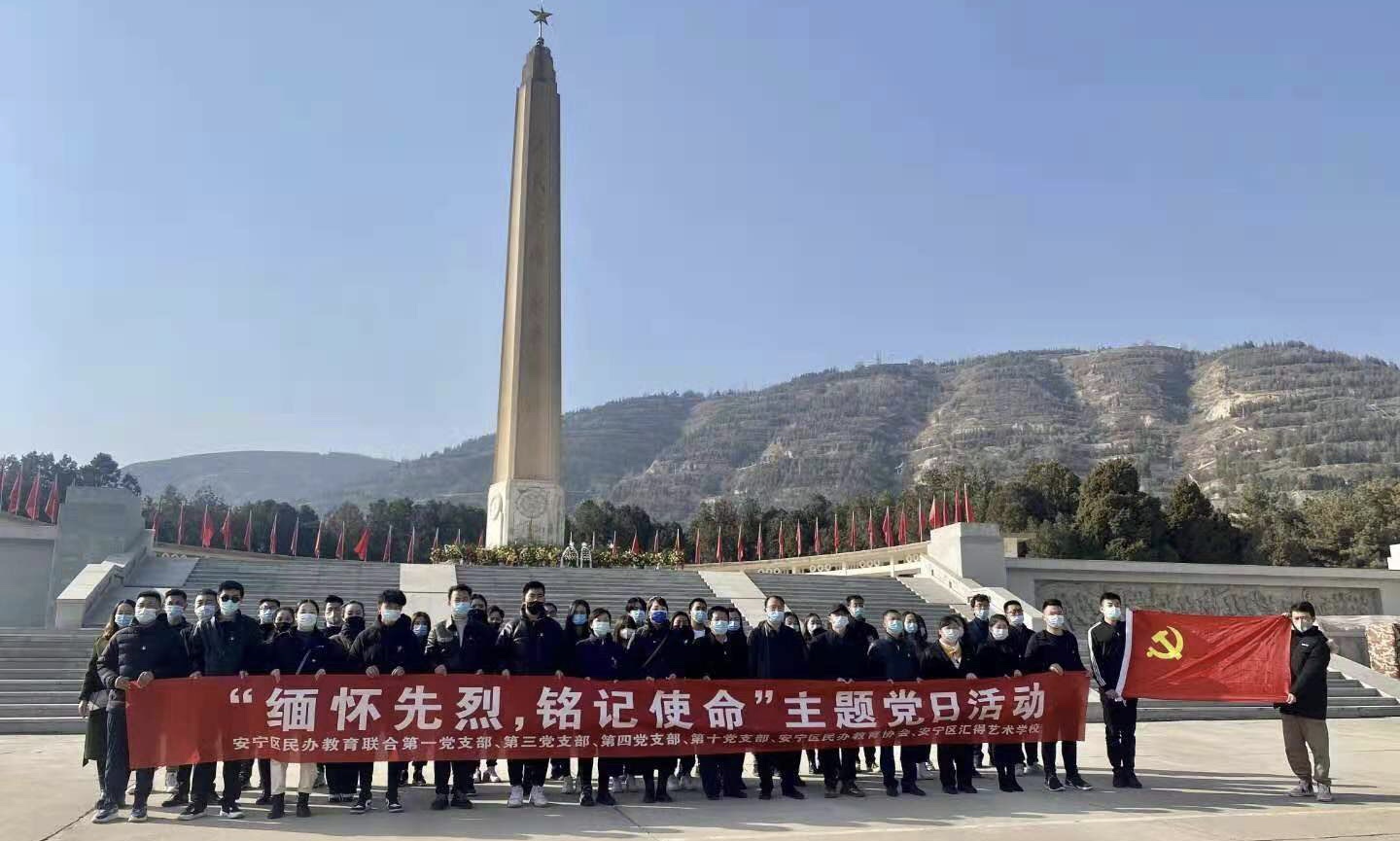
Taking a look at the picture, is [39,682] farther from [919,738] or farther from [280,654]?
[919,738]

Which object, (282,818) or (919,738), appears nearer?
(282,818)

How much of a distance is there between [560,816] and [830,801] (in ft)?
5.57

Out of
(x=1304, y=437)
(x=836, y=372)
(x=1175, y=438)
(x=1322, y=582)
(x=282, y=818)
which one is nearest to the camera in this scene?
(x=282, y=818)

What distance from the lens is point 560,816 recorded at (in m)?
6.08

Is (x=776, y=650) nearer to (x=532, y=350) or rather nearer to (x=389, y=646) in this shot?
(x=389, y=646)

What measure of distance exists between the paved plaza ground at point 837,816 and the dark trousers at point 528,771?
186mm

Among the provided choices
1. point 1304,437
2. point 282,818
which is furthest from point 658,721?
point 1304,437

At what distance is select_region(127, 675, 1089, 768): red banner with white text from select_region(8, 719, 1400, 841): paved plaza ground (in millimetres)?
352

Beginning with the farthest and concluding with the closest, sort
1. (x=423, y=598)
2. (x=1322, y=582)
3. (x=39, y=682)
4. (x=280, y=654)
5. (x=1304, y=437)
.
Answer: (x=1304, y=437) → (x=1322, y=582) → (x=423, y=598) → (x=39, y=682) → (x=280, y=654)

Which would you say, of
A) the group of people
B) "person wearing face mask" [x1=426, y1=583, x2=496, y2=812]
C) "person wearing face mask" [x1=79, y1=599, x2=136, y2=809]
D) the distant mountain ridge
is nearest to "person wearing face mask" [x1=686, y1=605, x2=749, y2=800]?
the group of people

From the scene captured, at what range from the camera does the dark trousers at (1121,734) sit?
7.19m

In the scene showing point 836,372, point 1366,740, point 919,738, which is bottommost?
point 1366,740

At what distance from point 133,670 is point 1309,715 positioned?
23.4ft

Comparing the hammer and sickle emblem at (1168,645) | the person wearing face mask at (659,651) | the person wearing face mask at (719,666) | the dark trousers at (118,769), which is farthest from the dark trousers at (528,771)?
the hammer and sickle emblem at (1168,645)
